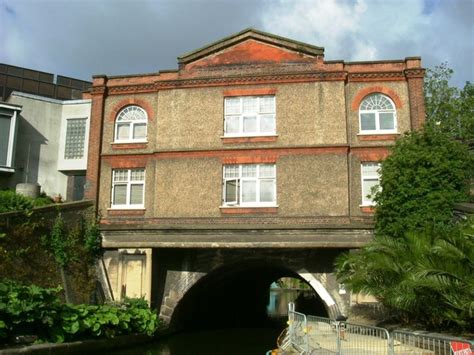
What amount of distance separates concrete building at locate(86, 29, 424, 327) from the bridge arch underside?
0.08 meters

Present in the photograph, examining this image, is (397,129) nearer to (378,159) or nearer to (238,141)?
(378,159)

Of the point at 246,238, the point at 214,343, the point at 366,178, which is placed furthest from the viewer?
the point at 214,343

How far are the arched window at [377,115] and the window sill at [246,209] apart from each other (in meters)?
4.91

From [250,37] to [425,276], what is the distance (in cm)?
1341

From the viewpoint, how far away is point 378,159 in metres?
20.5

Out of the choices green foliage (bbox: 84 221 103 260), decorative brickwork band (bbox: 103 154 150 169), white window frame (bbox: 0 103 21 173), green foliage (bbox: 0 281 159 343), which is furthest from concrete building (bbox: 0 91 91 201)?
green foliage (bbox: 0 281 159 343)

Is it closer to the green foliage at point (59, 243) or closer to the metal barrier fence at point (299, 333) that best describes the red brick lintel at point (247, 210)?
the metal barrier fence at point (299, 333)

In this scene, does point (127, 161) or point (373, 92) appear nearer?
point (373, 92)

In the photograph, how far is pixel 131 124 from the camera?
2317 cm

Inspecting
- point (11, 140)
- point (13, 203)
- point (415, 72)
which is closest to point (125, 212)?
point (13, 203)

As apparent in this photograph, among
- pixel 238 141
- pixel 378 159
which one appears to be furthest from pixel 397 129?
pixel 238 141

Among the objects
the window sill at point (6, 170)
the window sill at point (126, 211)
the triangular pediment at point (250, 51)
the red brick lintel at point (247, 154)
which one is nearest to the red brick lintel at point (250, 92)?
the triangular pediment at point (250, 51)

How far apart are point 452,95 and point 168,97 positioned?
62.9 feet

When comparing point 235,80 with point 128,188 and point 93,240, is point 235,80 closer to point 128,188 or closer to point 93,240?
point 128,188
